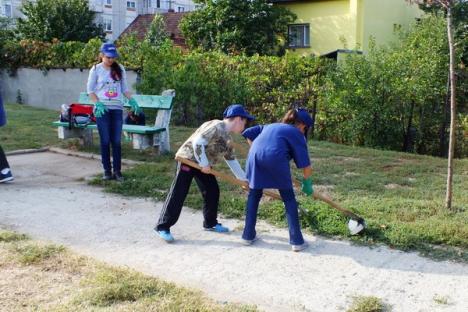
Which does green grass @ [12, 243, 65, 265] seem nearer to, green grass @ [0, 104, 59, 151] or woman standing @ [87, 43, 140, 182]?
woman standing @ [87, 43, 140, 182]

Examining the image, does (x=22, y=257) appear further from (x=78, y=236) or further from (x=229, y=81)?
(x=229, y=81)

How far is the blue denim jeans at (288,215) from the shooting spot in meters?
4.56

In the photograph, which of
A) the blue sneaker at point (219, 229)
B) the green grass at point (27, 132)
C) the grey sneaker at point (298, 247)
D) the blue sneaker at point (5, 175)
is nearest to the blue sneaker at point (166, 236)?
the blue sneaker at point (219, 229)

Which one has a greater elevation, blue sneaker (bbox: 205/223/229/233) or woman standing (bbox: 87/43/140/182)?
woman standing (bbox: 87/43/140/182)

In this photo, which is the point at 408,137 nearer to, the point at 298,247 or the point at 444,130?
the point at 444,130

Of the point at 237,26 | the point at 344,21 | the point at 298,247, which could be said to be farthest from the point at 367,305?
the point at 344,21

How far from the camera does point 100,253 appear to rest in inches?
177

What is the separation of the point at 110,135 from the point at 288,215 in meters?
3.08

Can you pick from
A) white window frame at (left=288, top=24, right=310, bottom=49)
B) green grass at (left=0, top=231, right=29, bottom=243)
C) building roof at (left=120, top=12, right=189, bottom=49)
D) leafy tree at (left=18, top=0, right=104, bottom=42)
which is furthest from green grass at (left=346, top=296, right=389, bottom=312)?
building roof at (left=120, top=12, right=189, bottom=49)

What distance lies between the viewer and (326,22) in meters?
25.0

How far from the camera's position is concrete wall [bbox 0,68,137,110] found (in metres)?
16.8

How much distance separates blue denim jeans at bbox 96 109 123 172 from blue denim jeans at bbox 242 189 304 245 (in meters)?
2.64

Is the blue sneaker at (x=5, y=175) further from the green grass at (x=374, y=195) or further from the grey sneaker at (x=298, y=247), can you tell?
the grey sneaker at (x=298, y=247)

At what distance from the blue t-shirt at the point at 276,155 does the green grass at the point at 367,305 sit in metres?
1.23
